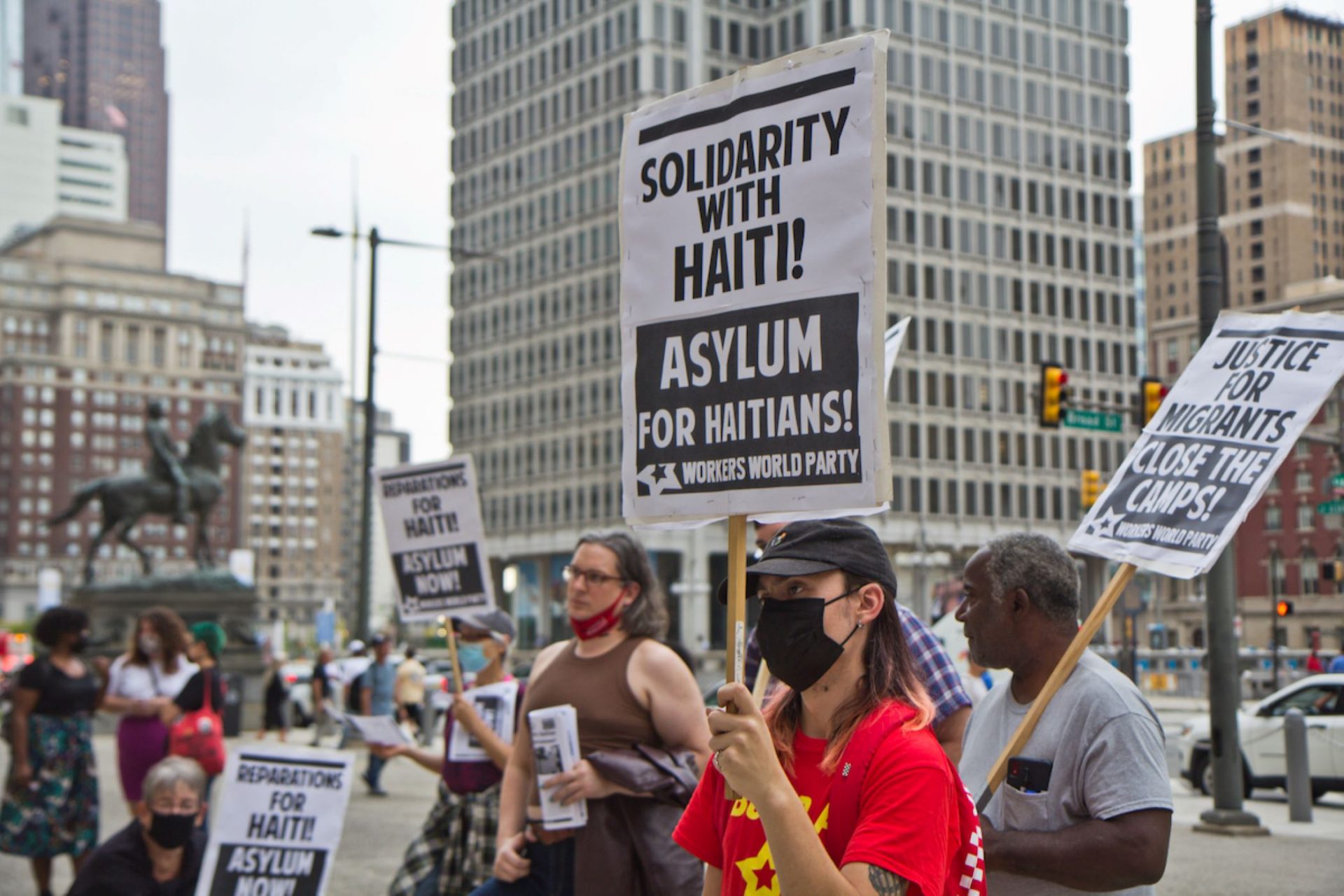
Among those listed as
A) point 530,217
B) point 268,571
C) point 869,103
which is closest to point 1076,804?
point 869,103

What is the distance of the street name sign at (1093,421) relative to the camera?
22.7 meters

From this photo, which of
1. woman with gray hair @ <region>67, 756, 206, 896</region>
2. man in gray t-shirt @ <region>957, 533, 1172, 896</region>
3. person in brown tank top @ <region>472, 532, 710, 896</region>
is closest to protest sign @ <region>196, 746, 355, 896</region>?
woman with gray hair @ <region>67, 756, 206, 896</region>

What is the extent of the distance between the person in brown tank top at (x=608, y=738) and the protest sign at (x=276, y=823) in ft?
4.00

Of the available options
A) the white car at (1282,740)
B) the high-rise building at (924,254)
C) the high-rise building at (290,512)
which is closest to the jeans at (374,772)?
the white car at (1282,740)

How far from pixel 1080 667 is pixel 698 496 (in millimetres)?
1139

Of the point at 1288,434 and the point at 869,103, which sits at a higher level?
the point at 869,103

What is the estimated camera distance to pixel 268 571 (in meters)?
192

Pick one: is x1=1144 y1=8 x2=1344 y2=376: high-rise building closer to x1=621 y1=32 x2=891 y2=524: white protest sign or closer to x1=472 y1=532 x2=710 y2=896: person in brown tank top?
x1=472 y1=532 x2=710 y2=896: person in brown tank top

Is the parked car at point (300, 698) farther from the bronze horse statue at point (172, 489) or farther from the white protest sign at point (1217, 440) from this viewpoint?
the white protest sign at point (1217, 440)

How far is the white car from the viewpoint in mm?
17406

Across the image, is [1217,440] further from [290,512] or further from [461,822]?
[290,512]

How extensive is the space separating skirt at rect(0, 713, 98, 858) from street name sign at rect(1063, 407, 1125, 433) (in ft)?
50.1

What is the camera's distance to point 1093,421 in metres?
23.8

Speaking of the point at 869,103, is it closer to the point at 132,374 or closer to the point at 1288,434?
the point at 1288,434
